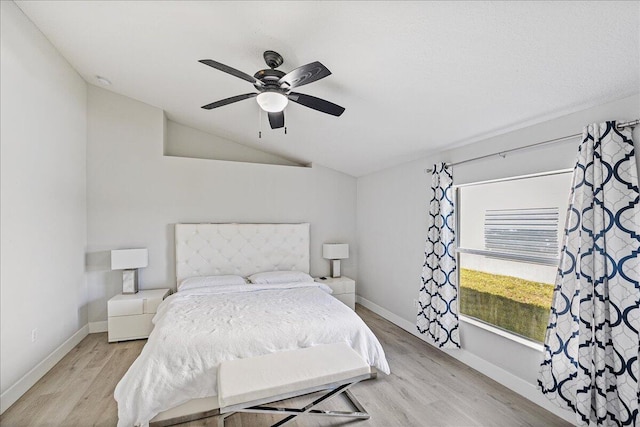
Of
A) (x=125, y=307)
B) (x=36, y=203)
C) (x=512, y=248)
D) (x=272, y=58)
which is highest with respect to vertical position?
(x=272, y=58)

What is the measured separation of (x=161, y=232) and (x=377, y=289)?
11.1ft

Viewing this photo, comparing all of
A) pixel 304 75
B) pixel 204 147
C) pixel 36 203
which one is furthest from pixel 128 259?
pixel 304 75

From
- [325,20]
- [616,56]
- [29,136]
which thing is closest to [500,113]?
[616,56]

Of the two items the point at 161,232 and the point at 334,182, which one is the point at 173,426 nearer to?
the point at 161,232

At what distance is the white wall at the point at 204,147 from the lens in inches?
172

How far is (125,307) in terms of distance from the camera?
133 inches

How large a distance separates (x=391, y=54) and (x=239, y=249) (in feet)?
10.8

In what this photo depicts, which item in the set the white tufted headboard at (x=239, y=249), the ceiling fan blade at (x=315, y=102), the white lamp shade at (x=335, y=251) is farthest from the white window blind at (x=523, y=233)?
the white tufted headboard at (x=239, y=249)

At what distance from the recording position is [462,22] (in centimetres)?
159

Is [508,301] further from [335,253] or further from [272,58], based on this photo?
[272,58]

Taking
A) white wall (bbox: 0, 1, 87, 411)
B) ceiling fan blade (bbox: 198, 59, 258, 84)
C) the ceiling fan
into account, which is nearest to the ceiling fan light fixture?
the ceiling fan

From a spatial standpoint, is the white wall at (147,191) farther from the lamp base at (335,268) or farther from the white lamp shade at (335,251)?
the lamp base at (335,268)

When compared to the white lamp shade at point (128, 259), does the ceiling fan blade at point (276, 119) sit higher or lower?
higher

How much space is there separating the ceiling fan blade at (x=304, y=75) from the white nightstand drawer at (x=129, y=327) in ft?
10.7
